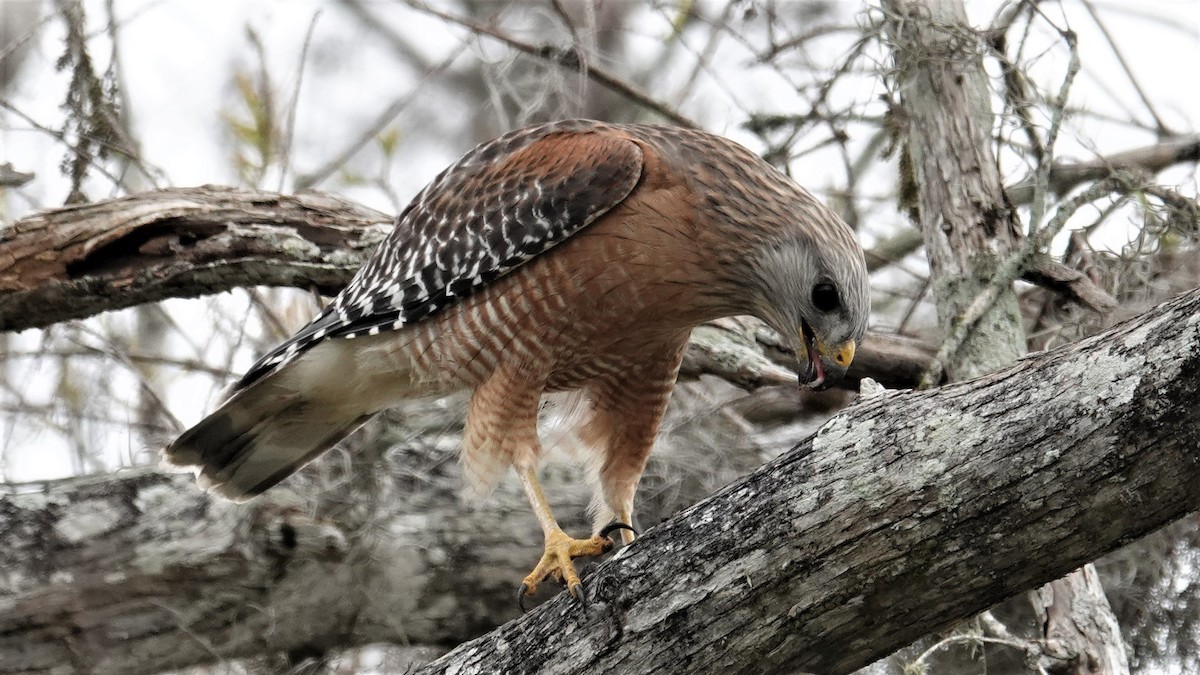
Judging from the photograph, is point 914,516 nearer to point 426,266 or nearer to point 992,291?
point 992,291

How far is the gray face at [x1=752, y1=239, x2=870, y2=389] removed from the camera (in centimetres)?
390

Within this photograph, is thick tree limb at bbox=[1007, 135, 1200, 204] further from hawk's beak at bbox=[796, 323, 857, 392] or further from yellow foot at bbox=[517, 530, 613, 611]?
yellow foot at bbox=[517, 530, 613, 611]

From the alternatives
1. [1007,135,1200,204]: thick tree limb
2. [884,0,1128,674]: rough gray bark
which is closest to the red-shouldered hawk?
[884,0,1128,674]: rough gray bark

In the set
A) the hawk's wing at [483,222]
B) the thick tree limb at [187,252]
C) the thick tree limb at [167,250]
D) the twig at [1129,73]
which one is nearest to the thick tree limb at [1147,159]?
the twig at [1129,73]

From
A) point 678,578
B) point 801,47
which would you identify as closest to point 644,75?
point 801,47

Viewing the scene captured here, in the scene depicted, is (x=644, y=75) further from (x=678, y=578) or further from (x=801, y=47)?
(x=678, y=578)

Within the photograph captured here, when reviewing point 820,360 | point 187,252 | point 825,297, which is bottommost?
point 820,360

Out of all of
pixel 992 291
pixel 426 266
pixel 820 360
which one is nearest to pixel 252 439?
pixel 426 266

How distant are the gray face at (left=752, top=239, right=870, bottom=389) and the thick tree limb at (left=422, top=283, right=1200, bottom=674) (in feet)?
3.85

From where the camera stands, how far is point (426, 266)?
4480mm

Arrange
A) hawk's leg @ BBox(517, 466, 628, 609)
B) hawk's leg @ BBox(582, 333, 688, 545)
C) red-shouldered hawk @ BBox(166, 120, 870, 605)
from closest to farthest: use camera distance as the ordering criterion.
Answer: hawk's leg @ BBox(517, 466, 628, 609)
red-shouldered hawk @ BBox(166, 120, 870, 605)
hawk's leg @ BBox(582, 333, 688, 545)

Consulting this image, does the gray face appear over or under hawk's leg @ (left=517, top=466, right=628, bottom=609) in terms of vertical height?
over

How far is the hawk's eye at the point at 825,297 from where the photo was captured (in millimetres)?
3924

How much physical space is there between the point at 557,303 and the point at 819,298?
2.86ft
